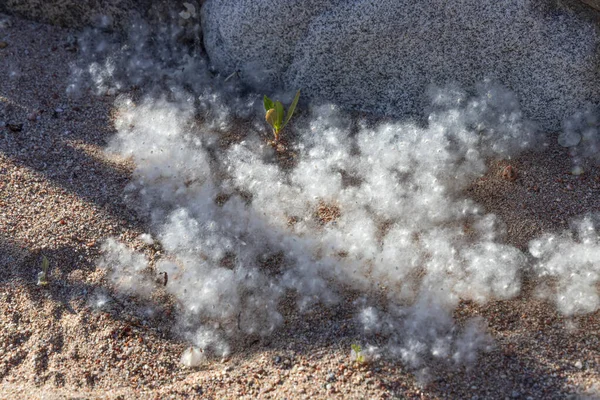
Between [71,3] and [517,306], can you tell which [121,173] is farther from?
[517,306]

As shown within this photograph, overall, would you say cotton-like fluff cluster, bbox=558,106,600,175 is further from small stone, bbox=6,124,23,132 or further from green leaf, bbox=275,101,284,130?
small stone, bbox=6,124,23,132

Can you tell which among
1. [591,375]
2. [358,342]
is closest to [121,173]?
[358,342]

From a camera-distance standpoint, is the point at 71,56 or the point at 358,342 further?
the point at 71,56

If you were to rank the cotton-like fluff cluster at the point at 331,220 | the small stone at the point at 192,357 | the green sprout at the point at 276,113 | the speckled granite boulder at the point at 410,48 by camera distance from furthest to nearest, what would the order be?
the green sprout at the point at 276,113 → the speckled granite boulder at the point at 410,48 → the cotton-like fluff cluster at the point at 331,220 → the small stone at the point at 192,357

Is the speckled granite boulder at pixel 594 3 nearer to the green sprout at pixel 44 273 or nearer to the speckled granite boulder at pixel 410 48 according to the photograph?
the speckled granite boulder at pixel 410 48

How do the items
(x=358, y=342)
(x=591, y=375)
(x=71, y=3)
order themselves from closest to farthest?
1. (x=591, y=375)
2. (x=358, y=342)
3. (x=71, y=3)

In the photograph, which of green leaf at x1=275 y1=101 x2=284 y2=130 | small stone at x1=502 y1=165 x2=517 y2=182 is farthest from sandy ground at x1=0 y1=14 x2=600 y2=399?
green leaf at x1=275 y1=101 x2=284 y2=130

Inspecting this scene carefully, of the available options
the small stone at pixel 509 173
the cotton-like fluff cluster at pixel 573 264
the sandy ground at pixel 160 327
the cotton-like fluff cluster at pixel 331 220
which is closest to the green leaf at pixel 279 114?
the cotton-like fluff cluster at pixel 331 220
